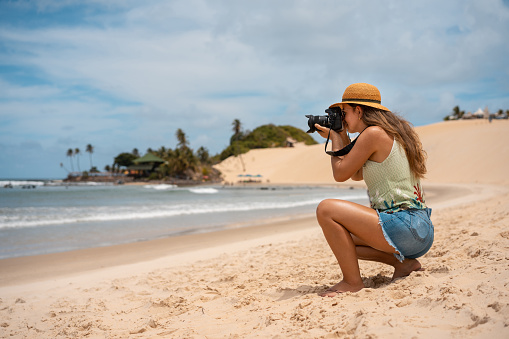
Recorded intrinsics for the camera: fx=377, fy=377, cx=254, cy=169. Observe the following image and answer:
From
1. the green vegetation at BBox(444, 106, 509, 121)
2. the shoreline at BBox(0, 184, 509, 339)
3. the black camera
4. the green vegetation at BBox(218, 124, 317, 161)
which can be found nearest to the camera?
the shoreline at BBox(0, 184, 509, 339)

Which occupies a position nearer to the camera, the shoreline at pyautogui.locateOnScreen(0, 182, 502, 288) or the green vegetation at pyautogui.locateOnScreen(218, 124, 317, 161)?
the shoreline at pyautogui.locateOnScreen(0, 182, 502, 288)

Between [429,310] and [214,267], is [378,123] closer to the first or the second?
[429,310]

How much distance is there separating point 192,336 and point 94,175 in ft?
274

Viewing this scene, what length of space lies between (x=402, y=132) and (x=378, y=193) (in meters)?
0.46

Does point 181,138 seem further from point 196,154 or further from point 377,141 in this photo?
point 377,141

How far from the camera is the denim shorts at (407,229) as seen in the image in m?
2.55

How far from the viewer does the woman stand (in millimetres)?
2588

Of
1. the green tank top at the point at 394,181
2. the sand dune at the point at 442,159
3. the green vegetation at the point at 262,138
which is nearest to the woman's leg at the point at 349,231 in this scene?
the green tank top at the point at 394,181

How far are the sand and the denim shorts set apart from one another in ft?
0.89

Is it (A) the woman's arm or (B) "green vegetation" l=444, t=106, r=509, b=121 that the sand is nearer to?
(A) the woman's arm

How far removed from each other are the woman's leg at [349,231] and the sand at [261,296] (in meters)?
0.17

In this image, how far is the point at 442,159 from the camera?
45.2 metres

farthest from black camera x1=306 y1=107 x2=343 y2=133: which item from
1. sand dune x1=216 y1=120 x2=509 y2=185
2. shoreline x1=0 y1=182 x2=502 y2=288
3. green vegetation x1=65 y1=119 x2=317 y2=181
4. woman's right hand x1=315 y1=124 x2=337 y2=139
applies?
green vegetation x1=65 y1=119 x2=317 y2=181

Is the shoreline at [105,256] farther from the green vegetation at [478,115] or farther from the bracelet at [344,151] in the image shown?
the green vegetation at [478,115]
